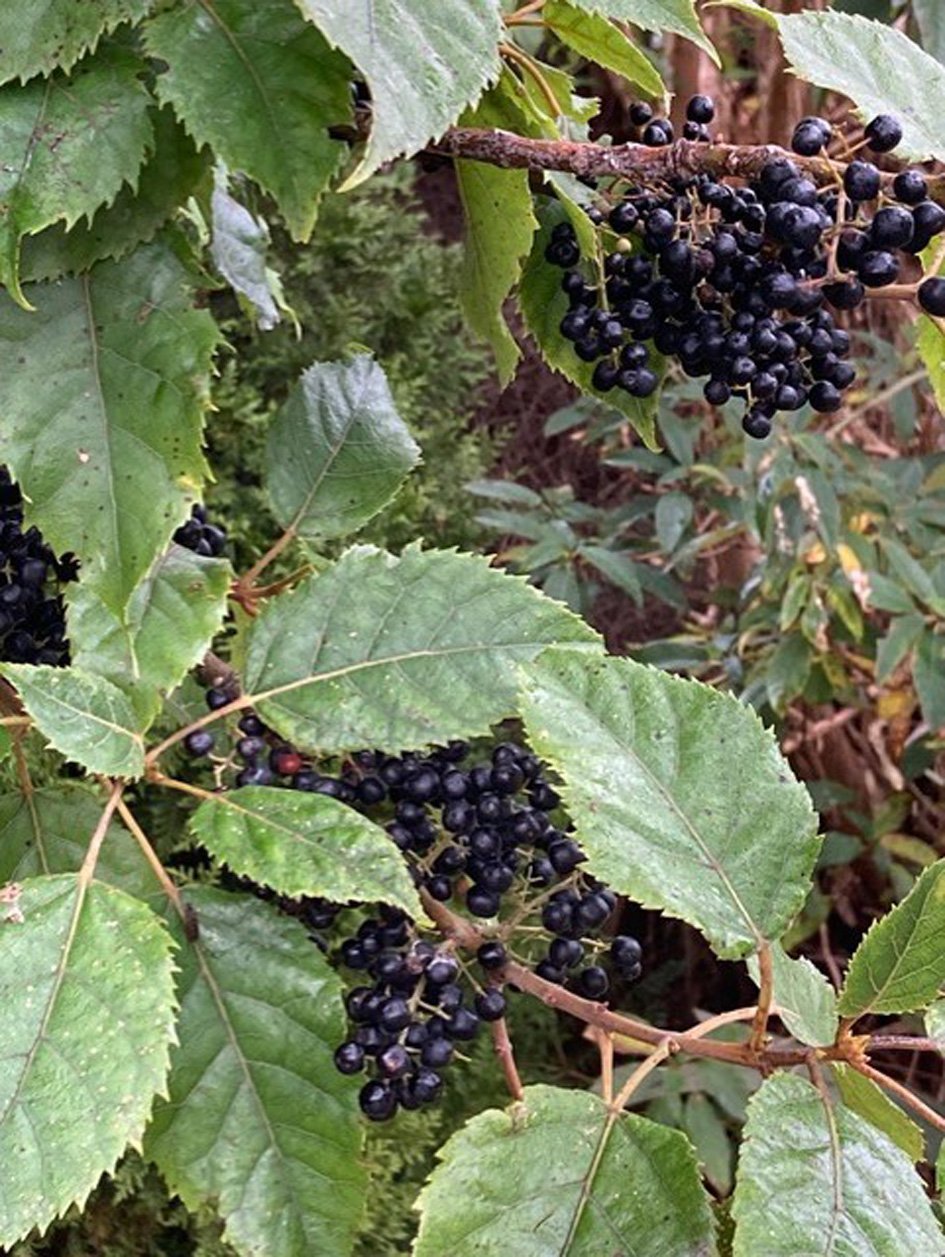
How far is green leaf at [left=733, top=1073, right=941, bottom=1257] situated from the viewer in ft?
1.56

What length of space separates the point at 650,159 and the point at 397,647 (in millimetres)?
241

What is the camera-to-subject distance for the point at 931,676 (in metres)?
1.52

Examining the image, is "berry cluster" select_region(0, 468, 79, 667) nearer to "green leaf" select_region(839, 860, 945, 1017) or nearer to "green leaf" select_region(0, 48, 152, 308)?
"green leaf" select_region(0, 48, 152, 308)

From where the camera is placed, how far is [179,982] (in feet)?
1.96

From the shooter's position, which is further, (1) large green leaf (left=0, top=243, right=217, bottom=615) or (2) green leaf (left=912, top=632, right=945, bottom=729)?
(2) green leaf (left=912, top=632, right=945, bottom=729)

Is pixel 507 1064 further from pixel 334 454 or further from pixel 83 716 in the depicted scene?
pixel 334 454

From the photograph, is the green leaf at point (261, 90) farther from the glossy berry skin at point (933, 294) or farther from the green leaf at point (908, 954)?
the green leaf at point (908, 954)

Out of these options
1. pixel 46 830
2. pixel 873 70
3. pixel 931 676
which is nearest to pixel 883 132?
pixel 873 70

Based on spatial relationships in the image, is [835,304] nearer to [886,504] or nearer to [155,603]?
[155,603]

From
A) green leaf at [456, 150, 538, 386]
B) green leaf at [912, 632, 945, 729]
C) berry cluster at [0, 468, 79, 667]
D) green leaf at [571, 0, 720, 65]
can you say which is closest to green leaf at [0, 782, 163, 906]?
berry cluster at [0, 468, 79, 667]

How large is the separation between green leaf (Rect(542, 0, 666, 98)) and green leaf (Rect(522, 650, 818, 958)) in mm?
283

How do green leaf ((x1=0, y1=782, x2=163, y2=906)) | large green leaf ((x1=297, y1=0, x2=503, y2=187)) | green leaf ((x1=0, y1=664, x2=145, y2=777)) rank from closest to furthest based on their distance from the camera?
large green leaf ((x1=297, y1=0, x2=503, y2=187))
green leaf ((x1=0, y1=664, x2=145, y2=777))
green leaf ((x1=0, y1=782, x2=163, y2=906))

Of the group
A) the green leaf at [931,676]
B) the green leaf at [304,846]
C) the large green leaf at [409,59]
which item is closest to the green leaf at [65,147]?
the large green leaf at [409,59]

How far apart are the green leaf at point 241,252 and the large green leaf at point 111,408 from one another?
253mm
